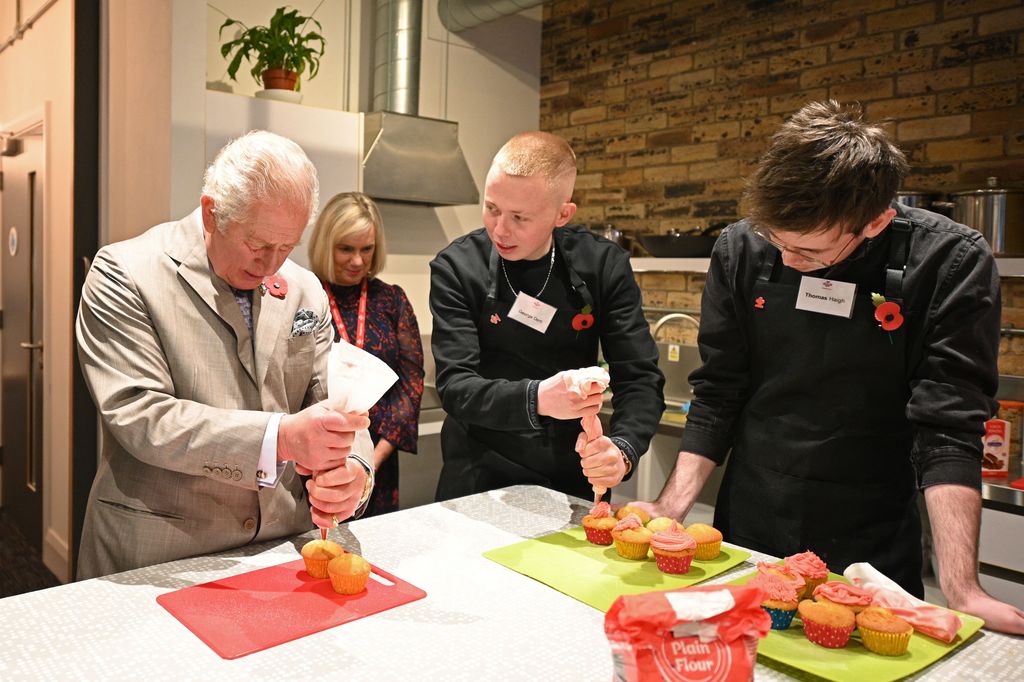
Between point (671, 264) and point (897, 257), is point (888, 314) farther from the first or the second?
point (671, 264)

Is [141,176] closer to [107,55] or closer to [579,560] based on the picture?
[107,55]

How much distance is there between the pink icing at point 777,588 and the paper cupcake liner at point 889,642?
0.39 feet

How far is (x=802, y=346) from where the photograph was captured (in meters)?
1.77

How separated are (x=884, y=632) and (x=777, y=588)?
0.16 m

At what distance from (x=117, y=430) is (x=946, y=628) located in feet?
4.42

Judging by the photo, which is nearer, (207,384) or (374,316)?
(207,384)

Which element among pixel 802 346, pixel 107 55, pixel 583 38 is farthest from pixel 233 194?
pixel 583 38

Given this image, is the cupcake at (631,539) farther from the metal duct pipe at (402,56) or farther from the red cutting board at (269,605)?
the metal duct pipe at (402,56)

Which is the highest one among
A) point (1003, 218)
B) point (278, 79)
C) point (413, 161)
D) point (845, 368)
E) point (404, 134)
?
point (278, 79)

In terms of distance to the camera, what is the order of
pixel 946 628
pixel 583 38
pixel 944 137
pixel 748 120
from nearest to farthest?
pixel 946 628 → pixel 944 137 → pixel 748 120 → pixel 583 38

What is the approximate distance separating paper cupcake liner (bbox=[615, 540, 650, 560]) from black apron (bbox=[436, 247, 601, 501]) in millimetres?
569

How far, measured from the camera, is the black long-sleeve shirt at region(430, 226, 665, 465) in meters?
2.04

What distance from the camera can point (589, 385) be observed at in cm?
168

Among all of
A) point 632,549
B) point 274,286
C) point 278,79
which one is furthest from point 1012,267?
point 278,79
